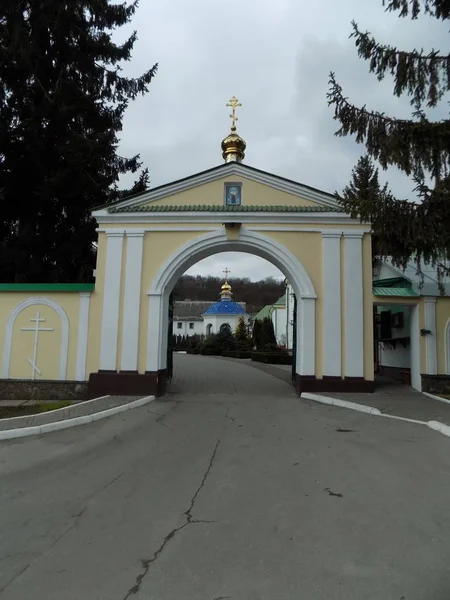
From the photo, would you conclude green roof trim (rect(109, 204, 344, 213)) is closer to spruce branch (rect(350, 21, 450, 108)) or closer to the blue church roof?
spruce branch (rect(350, 21, 450, 108))

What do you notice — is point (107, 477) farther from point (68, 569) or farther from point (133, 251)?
point (133, 251)

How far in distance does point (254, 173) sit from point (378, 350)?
10.4m

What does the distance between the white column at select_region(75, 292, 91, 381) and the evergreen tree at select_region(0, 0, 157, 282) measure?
4.39m

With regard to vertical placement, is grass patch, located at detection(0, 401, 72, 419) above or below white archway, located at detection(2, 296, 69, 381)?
below

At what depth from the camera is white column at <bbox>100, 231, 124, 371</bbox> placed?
38.5 ft

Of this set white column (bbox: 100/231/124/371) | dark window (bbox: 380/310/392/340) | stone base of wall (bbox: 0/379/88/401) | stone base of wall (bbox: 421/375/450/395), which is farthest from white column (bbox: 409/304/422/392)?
stone base of wall (bbox: 0/379/88/401)

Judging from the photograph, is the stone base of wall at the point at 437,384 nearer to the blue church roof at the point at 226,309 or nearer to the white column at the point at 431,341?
the white column at the point at 431,341

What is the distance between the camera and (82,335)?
11.9 metres

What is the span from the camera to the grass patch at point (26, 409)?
9.12 m

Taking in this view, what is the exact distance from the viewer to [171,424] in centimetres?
874

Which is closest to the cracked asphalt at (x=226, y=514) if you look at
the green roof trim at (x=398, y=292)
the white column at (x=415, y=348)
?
the white column at (x=415, y=348)

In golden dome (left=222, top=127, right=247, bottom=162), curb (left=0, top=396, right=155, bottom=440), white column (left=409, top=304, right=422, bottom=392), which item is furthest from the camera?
golden dome (left=222, top=127, right=247, bottom=162)

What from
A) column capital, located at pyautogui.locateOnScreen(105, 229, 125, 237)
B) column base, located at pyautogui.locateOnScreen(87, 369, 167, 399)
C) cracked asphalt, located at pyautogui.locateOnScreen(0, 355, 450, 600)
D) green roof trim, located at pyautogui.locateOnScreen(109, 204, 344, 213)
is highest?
green roof trim, located at pyautogui.locateOnScreen(109, 204, 344, 213)

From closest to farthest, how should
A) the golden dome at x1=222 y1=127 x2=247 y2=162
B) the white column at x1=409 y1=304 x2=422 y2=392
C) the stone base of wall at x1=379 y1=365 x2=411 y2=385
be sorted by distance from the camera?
the white column at x1=409 y1=304 x2=422 y2=392
the stone base of wall at x1=379 y1=365 x2=411 y2=385
the golden dome at x1=222 y1=127 x2=247 y2=162
